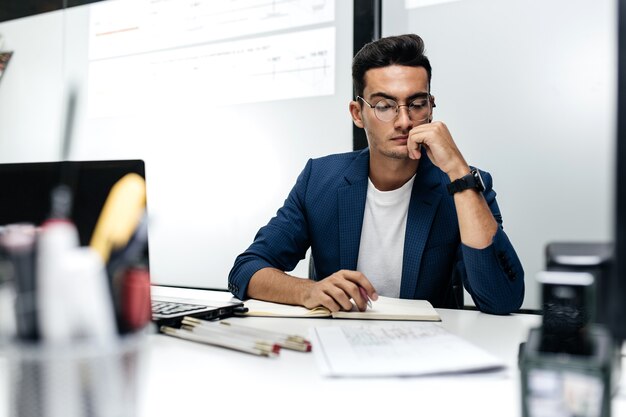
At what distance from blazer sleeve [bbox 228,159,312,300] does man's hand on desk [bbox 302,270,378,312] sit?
Answer: 0.31 metres

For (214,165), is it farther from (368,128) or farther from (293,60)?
(368,128)

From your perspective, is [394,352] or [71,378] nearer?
[71,378]

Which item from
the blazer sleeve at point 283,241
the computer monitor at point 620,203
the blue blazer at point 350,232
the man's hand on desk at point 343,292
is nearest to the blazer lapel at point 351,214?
the blue blazer at point 350,232

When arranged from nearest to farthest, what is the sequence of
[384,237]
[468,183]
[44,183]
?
[44,183], [468,183], [384,237]

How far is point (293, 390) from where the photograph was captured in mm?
594

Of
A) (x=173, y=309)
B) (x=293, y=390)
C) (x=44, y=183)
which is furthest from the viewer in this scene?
(x=173, y=309)

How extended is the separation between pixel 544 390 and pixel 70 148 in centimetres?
44

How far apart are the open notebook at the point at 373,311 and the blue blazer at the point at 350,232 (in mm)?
203

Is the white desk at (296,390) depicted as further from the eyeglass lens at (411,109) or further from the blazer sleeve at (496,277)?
the eyeglass lens at (411,109)

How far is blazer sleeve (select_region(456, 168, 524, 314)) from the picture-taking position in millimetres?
1197

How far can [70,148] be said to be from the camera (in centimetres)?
44

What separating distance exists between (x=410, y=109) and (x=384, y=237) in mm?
386

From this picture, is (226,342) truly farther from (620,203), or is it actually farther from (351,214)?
(351,214)

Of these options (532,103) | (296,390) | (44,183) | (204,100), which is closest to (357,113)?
(532,103)
